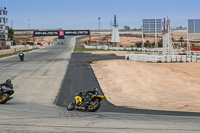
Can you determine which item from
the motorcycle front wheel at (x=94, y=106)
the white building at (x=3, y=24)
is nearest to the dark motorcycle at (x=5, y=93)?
the motorcycle front wheel at (x=94, y=106)

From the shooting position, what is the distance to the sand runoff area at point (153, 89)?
16.7 metres

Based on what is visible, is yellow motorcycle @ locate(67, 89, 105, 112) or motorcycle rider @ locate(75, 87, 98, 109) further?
motorcycle rider @ locate(75, 87, 98, 109)

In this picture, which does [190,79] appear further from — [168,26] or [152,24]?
[152,24]

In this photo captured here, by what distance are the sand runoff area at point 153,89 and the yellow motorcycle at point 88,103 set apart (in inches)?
131

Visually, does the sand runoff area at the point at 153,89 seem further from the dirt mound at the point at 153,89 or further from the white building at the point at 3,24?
the white building at the point at 3,24

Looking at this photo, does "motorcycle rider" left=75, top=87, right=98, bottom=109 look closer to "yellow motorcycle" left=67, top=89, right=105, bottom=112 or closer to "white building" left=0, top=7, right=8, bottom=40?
"yellow motorcycle" left=67, top=89, right=105, bottom=112

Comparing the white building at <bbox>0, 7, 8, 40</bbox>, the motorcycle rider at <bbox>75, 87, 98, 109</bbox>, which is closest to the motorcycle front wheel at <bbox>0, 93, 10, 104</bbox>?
the motorcycle rider at <bbox>75, 87, 98, 109</bbox>

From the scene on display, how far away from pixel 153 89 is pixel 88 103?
33.1 feet

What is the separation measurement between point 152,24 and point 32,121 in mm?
44606

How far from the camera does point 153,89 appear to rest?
72.9ft

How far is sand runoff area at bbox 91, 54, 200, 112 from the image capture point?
16.7 metres

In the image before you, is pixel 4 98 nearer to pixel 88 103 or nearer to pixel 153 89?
pixel 88 103

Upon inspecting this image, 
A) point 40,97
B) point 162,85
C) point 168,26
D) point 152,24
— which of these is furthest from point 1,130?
point 152,24

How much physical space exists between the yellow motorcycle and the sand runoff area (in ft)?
10.9
